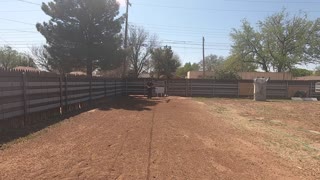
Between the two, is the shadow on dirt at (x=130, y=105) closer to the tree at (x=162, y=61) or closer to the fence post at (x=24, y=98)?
the fence post at (x=24, y=98)

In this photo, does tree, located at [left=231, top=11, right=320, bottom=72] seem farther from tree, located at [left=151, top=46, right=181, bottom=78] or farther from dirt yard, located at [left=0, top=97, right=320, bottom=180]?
dirt yard, located at [left=0, top=97, right=320, bottom=180]

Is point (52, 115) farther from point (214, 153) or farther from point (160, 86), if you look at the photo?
point (160, 86)

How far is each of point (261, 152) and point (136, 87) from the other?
2739 cm

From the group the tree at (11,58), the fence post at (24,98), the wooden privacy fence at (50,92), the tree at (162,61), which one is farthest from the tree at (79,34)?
the tree at (11,58)

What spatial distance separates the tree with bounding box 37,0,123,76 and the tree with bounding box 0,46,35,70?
4089cm

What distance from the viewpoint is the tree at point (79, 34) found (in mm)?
28594

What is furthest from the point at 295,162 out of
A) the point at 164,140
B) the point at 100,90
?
the point at 100,90

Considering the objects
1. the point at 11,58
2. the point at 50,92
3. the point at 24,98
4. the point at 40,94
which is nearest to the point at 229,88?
Result: the point at 50,92

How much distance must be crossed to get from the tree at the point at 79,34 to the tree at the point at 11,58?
40895 mm

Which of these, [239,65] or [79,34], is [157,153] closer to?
[79,34]

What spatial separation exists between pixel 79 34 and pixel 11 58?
4908cm

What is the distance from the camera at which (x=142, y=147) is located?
318 inches

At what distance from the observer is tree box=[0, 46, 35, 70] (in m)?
68.8

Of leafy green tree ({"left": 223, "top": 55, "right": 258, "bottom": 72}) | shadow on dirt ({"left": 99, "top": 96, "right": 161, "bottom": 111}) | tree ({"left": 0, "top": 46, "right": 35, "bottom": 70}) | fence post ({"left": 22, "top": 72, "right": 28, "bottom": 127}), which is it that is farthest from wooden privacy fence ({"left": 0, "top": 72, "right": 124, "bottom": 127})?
tree ({"left": 0, "top": 46, "right": 35, "bottom": 70})
